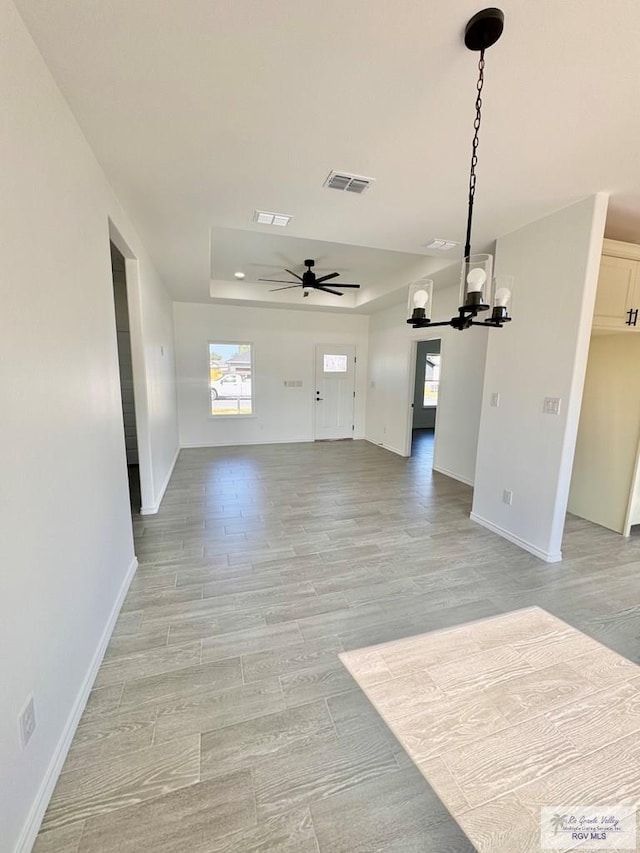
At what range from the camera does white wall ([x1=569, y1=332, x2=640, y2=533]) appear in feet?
10.9

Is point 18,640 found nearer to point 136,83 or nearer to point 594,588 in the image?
point 136,83

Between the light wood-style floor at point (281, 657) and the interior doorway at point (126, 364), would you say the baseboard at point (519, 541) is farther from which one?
the interior doorway at point (126, 364)

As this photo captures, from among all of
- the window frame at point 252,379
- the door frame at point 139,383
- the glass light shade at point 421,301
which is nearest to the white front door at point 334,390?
the window frame at point 252,379

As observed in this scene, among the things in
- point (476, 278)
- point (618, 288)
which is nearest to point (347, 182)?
point (476, 278)

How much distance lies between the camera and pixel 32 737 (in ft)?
3.82

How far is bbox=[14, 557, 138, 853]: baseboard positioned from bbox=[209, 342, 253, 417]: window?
16.5 ft

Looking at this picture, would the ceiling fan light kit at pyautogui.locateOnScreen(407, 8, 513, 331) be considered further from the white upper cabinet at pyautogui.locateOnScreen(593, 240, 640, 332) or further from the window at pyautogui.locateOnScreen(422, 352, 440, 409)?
the window at pyautogui.locateOnScreen(422, 352, 440, 409)

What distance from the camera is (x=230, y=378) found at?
680 cm

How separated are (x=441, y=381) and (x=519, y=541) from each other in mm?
2843

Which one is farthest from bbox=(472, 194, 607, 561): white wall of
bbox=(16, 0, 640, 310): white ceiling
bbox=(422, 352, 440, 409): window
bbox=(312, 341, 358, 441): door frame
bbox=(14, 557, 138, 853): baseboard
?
bbox=(422, 352, 440, 409): window

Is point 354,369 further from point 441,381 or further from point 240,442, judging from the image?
point 240,442

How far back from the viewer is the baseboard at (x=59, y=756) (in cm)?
110

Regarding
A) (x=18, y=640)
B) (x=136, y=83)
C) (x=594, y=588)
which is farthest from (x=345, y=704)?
(x=136, y=83)

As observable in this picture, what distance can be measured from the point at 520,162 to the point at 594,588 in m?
2.88
